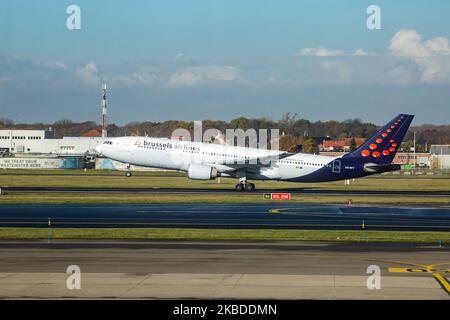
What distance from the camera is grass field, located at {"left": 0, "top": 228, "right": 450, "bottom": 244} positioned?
3550 centimetres

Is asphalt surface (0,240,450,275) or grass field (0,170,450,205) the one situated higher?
grass field (0,170,450,205)

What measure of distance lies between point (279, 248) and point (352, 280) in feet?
26.8

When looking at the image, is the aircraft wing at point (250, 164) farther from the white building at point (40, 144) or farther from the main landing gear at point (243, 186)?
the white building at point (40, 144)

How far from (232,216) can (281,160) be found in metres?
24.8

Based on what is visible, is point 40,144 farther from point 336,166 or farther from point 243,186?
point 336,166

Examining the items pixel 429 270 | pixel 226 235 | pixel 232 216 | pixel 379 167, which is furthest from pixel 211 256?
pixel 379 167

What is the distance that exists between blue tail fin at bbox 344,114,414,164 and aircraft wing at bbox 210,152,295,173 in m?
8.51

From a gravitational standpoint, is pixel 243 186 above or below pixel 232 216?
above

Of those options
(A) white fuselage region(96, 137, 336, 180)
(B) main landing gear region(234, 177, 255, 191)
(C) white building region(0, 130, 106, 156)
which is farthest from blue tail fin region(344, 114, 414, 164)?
(C) white building region(0, 130, 106, 156)

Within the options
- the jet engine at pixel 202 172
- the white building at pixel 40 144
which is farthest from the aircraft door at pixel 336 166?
the white building at pixel 40 144

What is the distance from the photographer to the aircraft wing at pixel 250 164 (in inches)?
2746

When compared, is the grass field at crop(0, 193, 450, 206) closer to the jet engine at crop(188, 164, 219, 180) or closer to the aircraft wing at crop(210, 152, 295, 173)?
the jet engine at crop(188, 164, 219, 180)

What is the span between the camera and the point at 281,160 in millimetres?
70375
